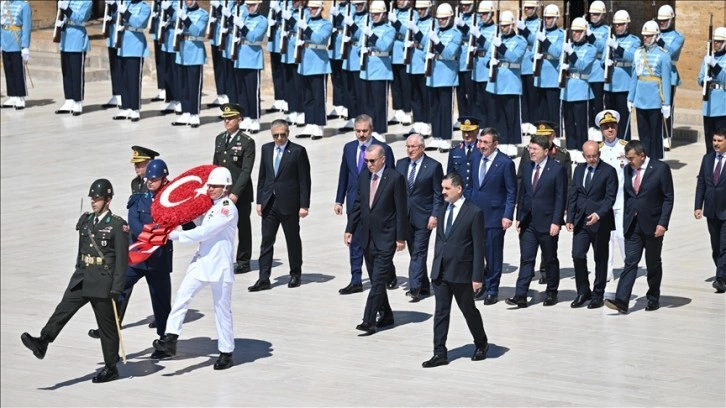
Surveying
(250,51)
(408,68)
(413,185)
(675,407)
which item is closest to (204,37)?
(250,51)

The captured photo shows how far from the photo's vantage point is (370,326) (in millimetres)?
14422

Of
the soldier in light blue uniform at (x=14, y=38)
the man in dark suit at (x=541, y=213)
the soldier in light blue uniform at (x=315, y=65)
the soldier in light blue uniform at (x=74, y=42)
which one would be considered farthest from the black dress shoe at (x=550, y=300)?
the soldier in light blue uniform at (x=14, y=38)

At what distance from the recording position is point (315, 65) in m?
24.0

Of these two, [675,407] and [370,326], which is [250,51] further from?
[675,407]

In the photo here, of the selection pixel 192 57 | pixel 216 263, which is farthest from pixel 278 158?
pixel 192 57

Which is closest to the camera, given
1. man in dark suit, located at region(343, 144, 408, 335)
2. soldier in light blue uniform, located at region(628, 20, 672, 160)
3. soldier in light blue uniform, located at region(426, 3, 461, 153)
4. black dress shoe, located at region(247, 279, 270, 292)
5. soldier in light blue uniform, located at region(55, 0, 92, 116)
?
man in dark suit, located at region(343, 144, 408, 335)

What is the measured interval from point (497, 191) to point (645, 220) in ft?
4.00

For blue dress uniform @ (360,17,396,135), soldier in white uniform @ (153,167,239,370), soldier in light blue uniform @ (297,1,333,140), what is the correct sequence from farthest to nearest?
1. soldier in light blue uniform @ (297,1,333,140)
2. blue dress uniform @ (360,17,396,135)
3. soldier in white uniform @ (153,167,239,370)

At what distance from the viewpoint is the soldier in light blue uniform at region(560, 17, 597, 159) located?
21781 mm

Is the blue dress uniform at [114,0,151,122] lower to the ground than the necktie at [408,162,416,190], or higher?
lower

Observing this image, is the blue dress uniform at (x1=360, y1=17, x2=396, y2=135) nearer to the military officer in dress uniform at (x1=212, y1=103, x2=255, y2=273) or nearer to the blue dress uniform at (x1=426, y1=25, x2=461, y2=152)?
the blue dress uniform at (x1=426, y1=25, x2=461, y2=152)

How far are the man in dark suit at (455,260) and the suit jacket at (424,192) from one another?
189cm

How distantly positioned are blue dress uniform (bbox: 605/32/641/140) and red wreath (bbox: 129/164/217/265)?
895 centimetres

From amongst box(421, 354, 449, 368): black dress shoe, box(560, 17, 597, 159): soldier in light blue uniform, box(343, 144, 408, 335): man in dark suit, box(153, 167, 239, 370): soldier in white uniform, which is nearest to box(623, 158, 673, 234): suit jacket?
box(343, 144, 408, 335): man in dark suit
